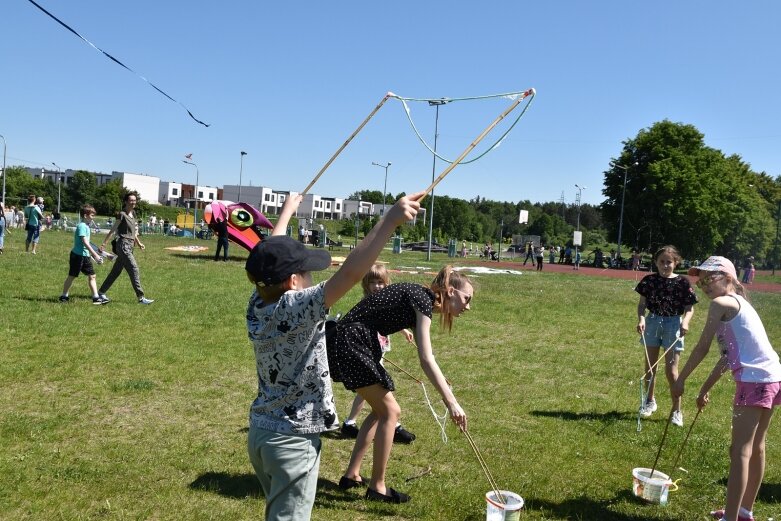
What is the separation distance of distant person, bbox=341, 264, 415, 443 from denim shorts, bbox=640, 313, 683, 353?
292 cm

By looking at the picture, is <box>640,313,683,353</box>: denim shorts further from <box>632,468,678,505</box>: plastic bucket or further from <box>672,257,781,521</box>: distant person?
<box>672,257,781,521</box>: distant person

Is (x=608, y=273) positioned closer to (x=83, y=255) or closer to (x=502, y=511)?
(x=83, y=255)

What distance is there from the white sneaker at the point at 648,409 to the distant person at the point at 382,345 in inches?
109

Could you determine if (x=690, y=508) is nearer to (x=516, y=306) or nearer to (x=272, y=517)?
(x=272, y=517)

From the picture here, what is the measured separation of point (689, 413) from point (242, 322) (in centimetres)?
701

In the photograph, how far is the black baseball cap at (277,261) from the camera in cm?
247

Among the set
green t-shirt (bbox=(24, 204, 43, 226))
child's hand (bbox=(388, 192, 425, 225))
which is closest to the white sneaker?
child's hand (bbox=(388, 192, 425, 225))

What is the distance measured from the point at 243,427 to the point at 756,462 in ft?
13.4

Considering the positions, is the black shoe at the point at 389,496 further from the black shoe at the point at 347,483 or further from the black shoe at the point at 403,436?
the black shoe at the point at 403,436

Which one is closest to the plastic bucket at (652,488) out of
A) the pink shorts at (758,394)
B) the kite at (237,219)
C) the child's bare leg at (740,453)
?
the child's bare leg at (740,453)

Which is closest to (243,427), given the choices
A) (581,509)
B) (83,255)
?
(581,509)

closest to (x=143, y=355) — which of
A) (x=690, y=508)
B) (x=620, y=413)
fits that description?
(x=620, y=413)

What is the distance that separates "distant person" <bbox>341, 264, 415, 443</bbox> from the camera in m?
5.37

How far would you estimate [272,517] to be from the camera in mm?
2619
